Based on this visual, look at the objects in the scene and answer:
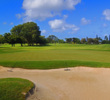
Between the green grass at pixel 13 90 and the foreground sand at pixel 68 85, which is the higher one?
the green grass at pixel 13 90

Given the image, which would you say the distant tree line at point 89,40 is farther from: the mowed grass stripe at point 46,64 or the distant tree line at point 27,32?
the mowed grass stripe at point 46,64

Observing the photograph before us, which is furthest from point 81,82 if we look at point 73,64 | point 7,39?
point 7,39

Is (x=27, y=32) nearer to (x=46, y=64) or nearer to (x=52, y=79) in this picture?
(x=46, y=64)

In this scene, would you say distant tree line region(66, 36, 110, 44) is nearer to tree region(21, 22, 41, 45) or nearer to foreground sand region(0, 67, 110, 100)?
tree region(21, 22, 41, 45)

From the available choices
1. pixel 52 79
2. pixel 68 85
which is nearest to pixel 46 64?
pixel 52 79

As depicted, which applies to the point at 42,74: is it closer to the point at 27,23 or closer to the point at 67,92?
the point at 67,92

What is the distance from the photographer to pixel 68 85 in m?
7.35

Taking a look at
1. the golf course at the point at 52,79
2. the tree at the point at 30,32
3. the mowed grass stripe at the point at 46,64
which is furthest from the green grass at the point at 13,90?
the tree at the point at 30,32

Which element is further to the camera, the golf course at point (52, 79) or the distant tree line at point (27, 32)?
the distant tree line at point (27, 32)

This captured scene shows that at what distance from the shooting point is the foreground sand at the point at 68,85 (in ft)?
19.6

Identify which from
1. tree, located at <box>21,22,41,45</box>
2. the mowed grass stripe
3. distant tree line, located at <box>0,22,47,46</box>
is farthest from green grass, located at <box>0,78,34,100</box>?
tree, located at <box>21,22,41,45</box>

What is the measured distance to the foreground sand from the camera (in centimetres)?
597

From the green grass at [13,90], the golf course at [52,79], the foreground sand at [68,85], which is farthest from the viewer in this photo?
the foreground sand at [68,85]

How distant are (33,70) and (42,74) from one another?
1.27 m
